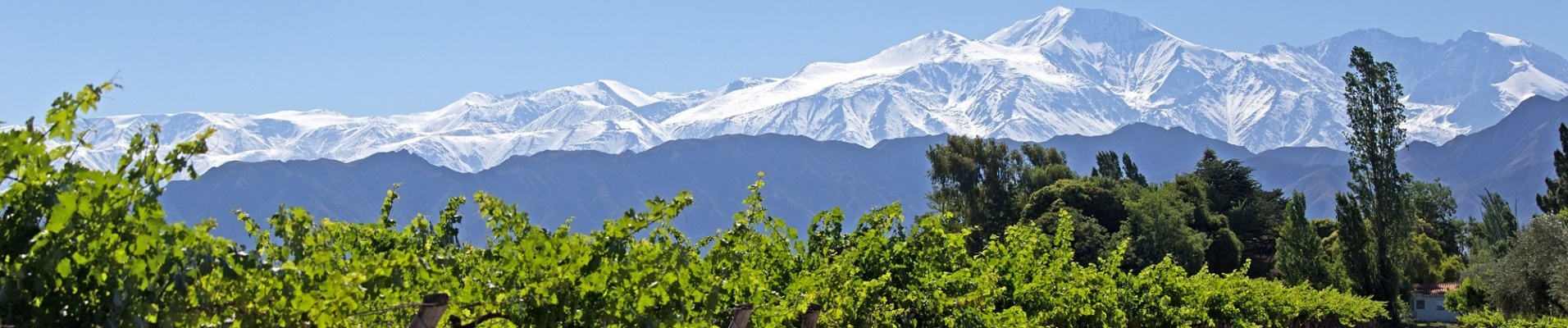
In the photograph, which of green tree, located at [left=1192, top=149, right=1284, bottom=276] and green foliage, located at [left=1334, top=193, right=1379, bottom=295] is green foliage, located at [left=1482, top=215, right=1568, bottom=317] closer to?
green foliage, located at [left=1334, top=193, right=1379, bottom=295]

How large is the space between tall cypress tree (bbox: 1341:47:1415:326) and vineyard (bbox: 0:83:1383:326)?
3868 cm

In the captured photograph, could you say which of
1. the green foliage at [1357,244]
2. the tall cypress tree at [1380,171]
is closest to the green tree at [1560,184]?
the tall cypress tree at [1380,171]

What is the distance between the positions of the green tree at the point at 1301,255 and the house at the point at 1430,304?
→ 40.9 feet

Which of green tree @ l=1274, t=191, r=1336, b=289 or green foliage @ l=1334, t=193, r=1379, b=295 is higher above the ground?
green tree @ l=1274, t=191, r=1336, b=289

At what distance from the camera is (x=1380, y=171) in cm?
4959

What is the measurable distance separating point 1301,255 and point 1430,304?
49.2 ft

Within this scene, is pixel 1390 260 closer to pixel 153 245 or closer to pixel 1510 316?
pixel 1510 316

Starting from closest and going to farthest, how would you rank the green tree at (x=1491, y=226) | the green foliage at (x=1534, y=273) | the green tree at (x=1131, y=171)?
the green foliage at (x=1534, y=273)
the green tree at (x=1491, y=226)
the green tree at (x=1131, y=171)

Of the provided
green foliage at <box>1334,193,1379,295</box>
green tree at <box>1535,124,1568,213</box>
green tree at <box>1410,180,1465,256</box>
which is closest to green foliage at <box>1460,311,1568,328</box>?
green foliage at <box>1334,193,1379,295</box>

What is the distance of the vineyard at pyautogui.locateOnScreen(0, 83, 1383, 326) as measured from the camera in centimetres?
459

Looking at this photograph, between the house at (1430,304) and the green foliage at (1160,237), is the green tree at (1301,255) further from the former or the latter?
the house at (1430,304)

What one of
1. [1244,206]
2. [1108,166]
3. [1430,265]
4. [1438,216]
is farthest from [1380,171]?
→ [1438,216]

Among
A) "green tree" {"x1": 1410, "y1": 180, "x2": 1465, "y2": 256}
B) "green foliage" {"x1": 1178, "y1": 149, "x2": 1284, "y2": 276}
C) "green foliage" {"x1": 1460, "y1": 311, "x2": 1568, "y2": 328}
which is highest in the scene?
"green tree" {"x1": 1410, "y1": 180, "x2": 1465, "y2": 256}

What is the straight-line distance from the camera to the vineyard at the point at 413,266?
459 centimetres
